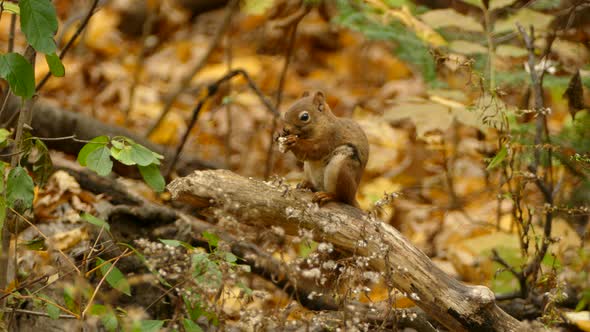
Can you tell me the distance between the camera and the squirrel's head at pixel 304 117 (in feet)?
11.4

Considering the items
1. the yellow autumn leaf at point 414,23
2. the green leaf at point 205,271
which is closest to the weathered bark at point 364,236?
the green leaf at point 205,271

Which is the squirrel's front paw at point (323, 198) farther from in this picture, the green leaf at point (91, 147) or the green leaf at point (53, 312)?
the green leaf at point (53, 312)

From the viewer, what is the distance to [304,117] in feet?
11.4

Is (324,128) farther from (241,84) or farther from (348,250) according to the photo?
(241,84)

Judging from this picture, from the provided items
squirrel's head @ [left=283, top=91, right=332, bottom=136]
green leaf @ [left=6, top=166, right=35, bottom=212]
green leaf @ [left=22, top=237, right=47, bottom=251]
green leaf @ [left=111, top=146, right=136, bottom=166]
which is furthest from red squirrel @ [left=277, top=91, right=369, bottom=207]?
green leaf @ [left=6, top=166, right=35, bottom=212]

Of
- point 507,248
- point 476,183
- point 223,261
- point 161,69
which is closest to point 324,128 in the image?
point 223,261

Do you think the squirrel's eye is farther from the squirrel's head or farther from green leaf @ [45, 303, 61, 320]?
green leaf @ [45, 303, 61, 320]

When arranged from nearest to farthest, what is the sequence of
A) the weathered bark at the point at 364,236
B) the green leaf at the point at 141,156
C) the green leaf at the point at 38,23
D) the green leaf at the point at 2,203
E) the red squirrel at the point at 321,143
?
the green leaf at the point at 38,23, the green leaf at the point at 2,203, the green leaf at the point at 141,156, the weathered bark at the point at 364,236, the red squirrel at the point at 321,143

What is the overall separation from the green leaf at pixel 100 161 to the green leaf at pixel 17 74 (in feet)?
0.93

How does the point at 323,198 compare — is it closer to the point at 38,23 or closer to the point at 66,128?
the point at 38,23

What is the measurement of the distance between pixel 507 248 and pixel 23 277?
2.57m

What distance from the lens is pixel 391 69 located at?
8484mm

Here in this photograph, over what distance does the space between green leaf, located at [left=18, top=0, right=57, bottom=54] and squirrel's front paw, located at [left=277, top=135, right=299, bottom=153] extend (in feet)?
4.27

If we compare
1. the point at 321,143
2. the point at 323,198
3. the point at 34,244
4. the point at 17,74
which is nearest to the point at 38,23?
the point at 17,74
